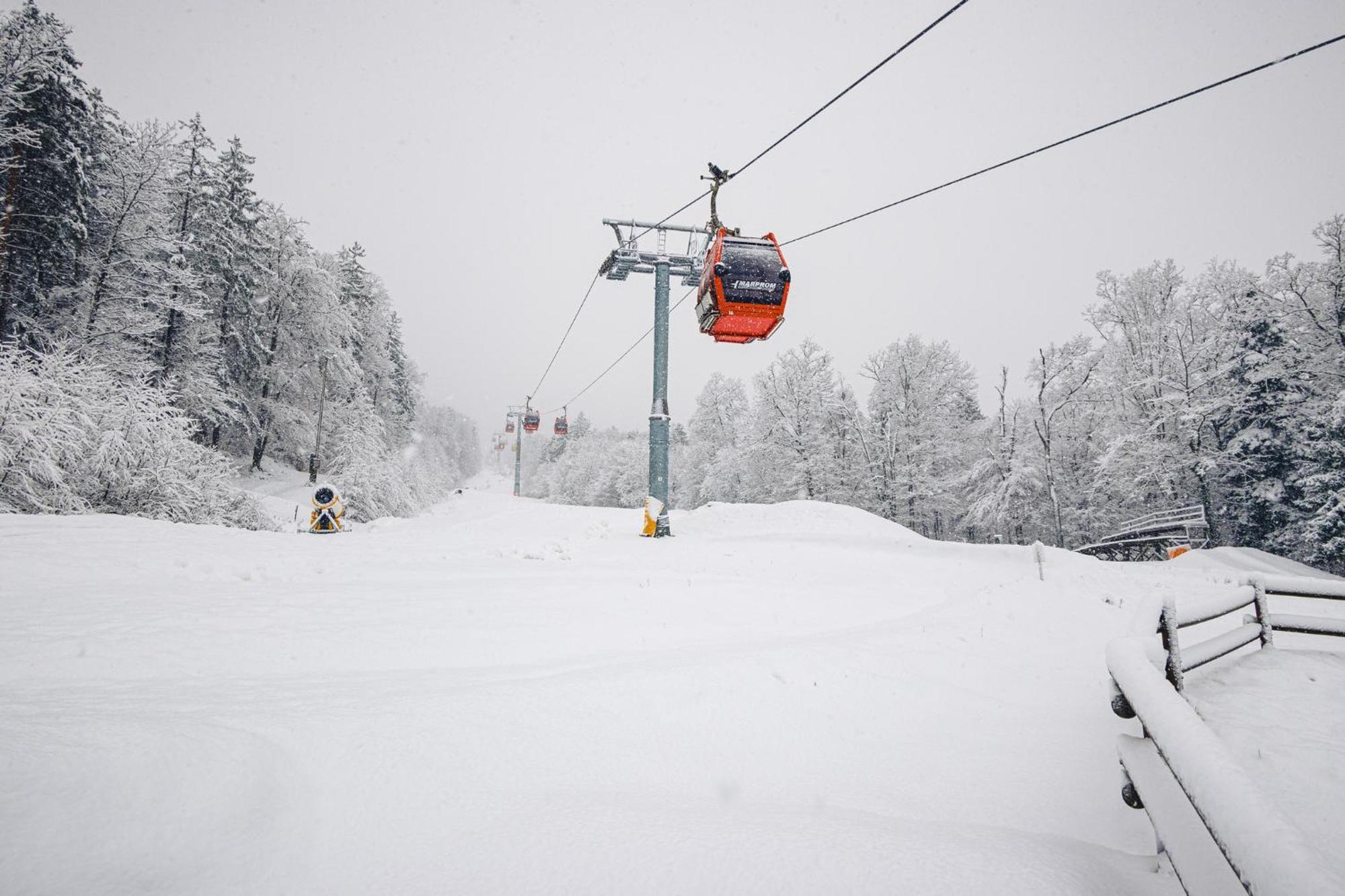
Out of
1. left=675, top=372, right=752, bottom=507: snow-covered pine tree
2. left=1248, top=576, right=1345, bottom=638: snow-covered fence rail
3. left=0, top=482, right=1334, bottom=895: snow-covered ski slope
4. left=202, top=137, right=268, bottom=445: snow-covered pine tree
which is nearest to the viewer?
left=0, top=482, right=1334, bottom=895: snow-covered ski slope

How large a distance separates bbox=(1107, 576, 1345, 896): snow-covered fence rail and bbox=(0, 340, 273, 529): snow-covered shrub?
1550cm

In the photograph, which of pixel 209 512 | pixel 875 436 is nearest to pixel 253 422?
pixel 209 512

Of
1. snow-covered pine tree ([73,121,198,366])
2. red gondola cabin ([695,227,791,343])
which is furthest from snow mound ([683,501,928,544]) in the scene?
snow-covered pine tree ([73,121,198,366])

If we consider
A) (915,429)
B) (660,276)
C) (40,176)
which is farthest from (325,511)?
(915,429)

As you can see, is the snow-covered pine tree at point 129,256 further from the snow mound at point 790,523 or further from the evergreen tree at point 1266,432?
the evergreen tree at point 1266,432

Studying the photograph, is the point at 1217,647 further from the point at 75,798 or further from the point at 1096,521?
the point at 1096,521

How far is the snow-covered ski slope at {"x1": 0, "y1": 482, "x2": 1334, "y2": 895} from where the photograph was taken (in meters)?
2.18

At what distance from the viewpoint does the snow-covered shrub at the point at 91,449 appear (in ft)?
31.9

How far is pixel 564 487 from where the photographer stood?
70375mm

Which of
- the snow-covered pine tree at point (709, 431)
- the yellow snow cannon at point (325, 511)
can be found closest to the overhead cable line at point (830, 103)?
the yellow snow cannon at point (325, 511)

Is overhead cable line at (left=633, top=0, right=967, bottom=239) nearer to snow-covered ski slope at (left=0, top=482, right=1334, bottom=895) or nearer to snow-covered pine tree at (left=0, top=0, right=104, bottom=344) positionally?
snow-covered ski slope at (left=0, top=482, right=1334, bottom=895)

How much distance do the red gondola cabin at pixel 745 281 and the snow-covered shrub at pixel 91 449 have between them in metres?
13.2

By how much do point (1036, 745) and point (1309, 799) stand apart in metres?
1.30

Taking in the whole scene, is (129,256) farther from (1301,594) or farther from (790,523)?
(1301,594)
